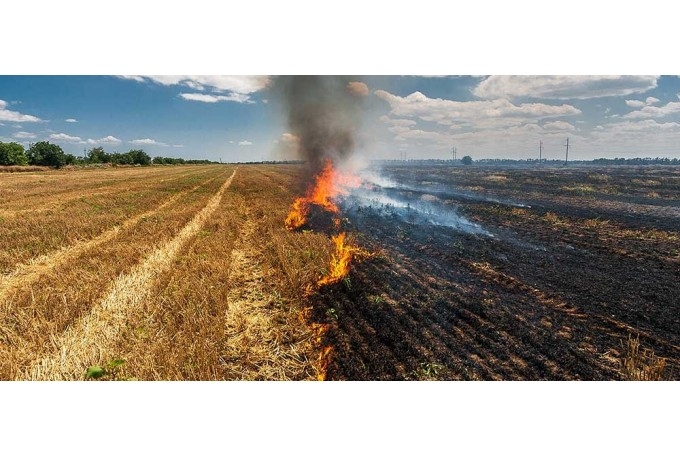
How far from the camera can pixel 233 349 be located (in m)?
5.38

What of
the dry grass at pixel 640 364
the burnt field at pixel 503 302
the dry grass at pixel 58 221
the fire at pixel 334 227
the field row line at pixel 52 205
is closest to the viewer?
the dry grass at pixel 640 364

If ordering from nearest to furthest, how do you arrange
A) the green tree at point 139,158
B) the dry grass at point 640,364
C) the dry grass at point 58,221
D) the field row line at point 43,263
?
1. the dry grass at point 640,364
2. the field row line at point 43,263
3. the dry grass at point 58,221
4. the green tree at point 139,158

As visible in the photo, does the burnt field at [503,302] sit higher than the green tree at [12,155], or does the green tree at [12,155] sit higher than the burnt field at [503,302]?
the green tree at [12,155]

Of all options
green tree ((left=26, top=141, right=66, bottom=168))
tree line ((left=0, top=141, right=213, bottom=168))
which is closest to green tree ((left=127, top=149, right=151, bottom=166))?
tree line ((left=0, top=141, right=213, bottom=168))

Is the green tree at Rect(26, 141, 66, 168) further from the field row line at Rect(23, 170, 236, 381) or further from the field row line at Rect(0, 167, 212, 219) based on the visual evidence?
the field row line at Rect(23, 170, 236, 381)

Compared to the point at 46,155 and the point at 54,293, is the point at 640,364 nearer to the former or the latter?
the point at 54,293

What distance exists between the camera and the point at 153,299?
6508 millimetres

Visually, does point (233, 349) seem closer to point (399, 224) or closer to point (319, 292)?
point (319, 292)

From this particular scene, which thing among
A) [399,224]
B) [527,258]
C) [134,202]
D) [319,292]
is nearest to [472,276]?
[527,258]

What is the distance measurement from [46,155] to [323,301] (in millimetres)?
10691

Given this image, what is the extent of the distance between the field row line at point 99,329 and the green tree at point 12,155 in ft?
17.6

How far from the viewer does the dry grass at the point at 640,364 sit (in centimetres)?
491

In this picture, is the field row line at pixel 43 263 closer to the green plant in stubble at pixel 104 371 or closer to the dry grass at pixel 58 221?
the dry grass at pixel 58 221

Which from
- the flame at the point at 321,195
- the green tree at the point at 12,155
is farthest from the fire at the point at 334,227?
the green tree at the point at 12,155
